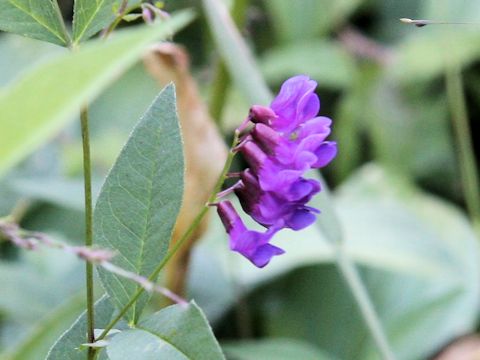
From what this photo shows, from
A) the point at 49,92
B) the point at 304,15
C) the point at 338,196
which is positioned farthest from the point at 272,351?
the point at 304,15

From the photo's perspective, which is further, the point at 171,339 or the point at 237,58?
the point at 237,58

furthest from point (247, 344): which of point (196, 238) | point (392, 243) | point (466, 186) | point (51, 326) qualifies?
point (466, 186)

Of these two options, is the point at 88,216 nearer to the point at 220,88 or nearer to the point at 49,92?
the point at 49,92

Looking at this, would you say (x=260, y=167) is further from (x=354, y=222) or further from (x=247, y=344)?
(x=354, y=222)

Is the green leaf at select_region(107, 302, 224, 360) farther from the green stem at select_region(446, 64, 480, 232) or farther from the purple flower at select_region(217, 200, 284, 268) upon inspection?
the green stem at select_region(446, 64, 480, 232)

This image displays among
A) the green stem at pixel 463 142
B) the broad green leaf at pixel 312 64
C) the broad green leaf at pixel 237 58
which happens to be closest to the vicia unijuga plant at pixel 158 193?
the broad green leaf at pixel 237 58

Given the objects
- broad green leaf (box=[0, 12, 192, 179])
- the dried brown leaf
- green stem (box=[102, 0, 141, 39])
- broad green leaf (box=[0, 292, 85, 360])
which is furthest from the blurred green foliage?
broad green leaf (box=[0, 12, 192, 179])
